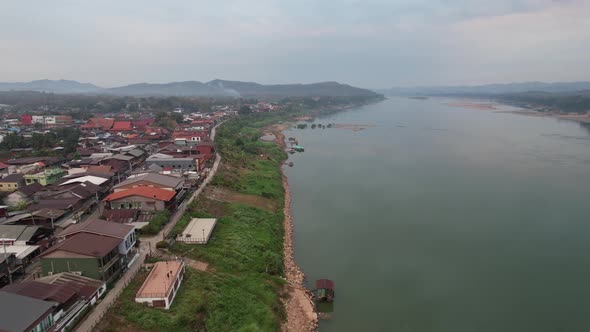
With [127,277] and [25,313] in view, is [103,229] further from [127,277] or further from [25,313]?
[25,313]

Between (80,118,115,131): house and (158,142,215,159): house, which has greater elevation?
(80,118,115,131): house

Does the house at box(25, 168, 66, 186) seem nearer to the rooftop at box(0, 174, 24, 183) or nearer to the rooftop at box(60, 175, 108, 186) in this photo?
the rooftop at box(0, 174, 24, 183)

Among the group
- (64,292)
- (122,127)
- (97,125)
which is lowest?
(64,292)

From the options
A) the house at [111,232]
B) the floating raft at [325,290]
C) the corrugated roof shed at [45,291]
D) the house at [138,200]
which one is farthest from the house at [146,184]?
the floating raft at [325,290]

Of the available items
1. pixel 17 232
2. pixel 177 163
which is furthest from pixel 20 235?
pixel 177 163

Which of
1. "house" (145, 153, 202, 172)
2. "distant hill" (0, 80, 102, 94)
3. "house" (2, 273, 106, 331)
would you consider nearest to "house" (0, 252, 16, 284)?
"house" (2, 273, 106, 331)

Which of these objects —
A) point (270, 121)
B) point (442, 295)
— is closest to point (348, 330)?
point (442, 295)
